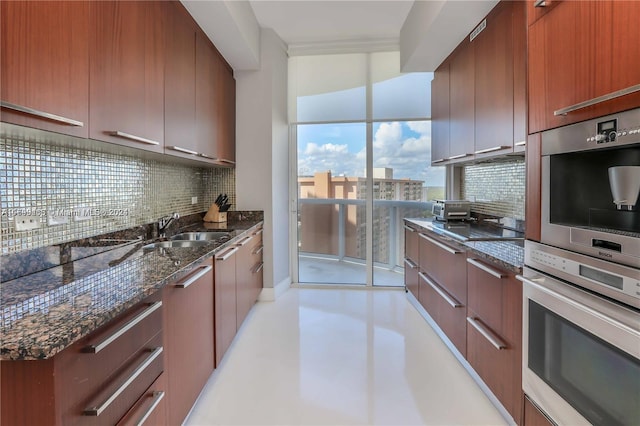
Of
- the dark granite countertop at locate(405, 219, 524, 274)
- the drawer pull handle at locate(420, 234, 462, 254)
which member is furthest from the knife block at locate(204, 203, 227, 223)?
the dark granite countertop at locate(405, 219, 524, 274)

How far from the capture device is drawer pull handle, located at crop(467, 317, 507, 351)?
1565 millimetres

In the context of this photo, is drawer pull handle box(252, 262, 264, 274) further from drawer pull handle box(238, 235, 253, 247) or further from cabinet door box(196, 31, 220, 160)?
cabinet door box(196, 31, 220, 160)

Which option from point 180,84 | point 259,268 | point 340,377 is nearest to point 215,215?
point 259,268

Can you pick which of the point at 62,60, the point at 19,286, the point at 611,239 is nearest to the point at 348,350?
the point at 611,239

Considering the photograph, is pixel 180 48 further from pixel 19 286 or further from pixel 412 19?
pixel 412 19

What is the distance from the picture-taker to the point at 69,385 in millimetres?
797

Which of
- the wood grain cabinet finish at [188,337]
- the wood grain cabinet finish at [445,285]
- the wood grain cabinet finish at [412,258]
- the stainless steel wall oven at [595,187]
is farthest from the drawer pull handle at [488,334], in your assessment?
the wood grain cabinet finish at [188,337]

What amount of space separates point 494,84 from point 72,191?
2688 mm

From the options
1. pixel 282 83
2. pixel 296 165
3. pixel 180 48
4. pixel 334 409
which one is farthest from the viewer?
pixel 296 165

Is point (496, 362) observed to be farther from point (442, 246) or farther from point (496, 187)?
point (496, 187)

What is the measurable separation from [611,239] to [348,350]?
5.95 ft

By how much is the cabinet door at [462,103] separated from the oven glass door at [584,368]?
5.25 ft

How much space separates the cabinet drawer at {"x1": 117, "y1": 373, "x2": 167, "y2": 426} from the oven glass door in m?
1.54

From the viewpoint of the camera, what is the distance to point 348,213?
3.97 metres
